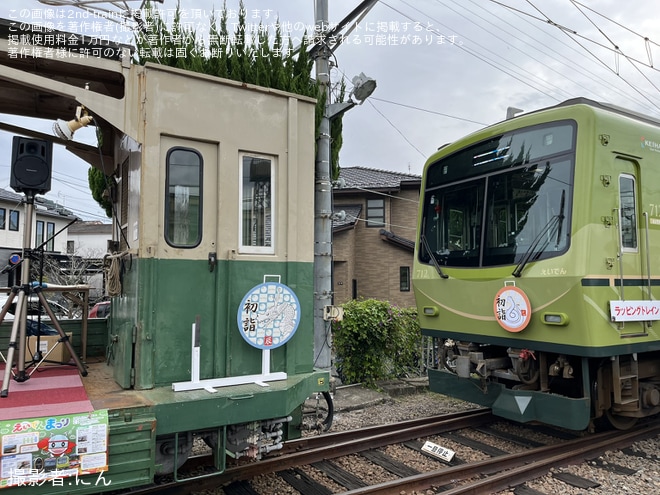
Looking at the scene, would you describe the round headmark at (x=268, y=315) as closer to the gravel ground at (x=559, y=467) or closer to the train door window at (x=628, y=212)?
the gravel ground at (x=559, y=467)

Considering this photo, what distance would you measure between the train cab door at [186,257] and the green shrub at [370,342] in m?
4.84

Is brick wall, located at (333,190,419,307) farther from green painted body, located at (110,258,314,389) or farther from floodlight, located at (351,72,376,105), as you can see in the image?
green painted body, located at (110,258,314,389)

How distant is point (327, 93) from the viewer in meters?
6.73

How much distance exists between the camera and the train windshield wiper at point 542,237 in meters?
5.10

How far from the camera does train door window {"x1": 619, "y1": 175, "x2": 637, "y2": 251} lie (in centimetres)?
536

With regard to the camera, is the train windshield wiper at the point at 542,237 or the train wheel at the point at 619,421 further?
the train wheel at the point at 619,421

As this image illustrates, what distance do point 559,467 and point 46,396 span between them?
4968 mm

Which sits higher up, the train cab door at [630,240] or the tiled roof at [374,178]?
the tiled roof at [374,178]

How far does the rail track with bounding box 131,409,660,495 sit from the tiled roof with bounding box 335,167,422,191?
12.6m

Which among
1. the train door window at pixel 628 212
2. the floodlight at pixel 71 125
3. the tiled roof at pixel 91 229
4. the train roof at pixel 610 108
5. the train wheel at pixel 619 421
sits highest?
the tiled roof at pixel 91 229

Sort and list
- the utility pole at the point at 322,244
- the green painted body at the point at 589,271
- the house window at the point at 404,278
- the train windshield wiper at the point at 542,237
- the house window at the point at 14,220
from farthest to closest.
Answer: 1. the house window at the point at 14,220
2. the house window at the point at 404,278
3. the utility pole at the point at 322,244
4. the train windshield wiper at the point at 542,237
5. the green painted body at the point at 589,271

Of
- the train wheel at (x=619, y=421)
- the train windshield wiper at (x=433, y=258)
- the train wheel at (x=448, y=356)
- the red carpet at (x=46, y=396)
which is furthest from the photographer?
the train wheel at (x=448, y=356)

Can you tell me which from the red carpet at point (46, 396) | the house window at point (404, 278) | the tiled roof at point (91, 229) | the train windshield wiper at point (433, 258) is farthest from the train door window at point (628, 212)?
the tiled roof at point (91, 229)

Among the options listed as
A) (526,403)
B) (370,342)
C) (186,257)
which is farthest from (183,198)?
(370,342)
